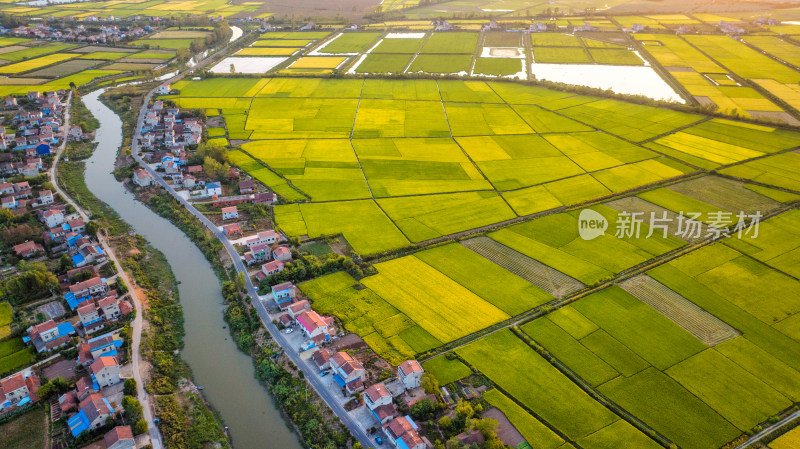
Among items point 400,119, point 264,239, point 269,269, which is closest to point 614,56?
point 400,119

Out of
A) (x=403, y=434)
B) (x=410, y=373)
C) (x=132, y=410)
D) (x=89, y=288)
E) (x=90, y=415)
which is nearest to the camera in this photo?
(x=403, y=434)

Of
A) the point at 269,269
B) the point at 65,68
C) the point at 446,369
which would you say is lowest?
the point at 446,369

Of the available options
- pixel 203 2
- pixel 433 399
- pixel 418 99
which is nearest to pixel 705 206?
pixel 433 399

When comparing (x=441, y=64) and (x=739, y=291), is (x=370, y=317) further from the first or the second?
(x=441, y=64)

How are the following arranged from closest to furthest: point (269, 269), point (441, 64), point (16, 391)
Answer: point (16, 391), point (269, 269), point (441, 64)

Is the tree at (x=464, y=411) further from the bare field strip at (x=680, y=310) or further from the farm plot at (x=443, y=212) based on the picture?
the farm plot at (x=443, y=212)

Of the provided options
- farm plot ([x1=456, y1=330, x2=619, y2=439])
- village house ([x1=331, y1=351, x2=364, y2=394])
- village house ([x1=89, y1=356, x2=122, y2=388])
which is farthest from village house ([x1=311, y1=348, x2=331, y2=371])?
village house ([x1=89, y1=356, x2=122, y2=388])

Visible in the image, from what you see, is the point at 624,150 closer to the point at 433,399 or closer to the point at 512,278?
the point at 512,278

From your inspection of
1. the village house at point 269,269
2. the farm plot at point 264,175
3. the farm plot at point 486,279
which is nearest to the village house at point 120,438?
the village house at point 269,269
